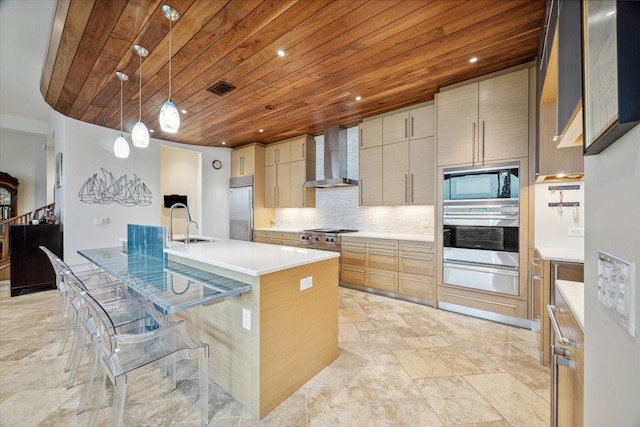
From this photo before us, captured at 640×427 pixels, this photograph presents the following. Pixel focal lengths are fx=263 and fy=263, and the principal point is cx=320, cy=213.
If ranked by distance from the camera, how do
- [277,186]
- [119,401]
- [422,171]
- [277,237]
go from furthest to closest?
[277,186]
[277,237]
[422,171]
[119,401]

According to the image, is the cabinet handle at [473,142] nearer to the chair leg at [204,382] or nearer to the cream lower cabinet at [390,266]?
the cream lower cabinet at [390,266]

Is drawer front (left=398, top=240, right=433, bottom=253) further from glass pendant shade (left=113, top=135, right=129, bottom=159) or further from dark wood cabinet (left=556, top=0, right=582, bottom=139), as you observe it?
glass pendant shade (left=113, top=135, right=129, bottom=159)

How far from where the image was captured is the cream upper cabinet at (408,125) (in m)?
3.49

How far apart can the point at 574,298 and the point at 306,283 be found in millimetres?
1396

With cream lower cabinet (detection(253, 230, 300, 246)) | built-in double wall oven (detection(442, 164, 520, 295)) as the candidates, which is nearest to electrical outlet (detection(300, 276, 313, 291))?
built-in double wall oven (detection(442, 164, 520, 295))

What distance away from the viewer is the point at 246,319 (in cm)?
165

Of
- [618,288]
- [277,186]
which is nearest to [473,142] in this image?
[618,288]

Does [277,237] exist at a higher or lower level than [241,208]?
lower

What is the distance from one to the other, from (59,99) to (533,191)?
19.1 feet

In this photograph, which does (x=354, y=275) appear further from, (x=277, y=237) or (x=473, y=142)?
(x=473, y=142)

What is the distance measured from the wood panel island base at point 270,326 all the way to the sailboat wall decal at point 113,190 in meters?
3.48

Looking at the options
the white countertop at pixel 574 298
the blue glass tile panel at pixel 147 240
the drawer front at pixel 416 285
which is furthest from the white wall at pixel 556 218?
the blue glass tile panel at pixel 147 240

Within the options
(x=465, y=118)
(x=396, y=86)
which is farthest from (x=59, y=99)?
(x=465, y=118)

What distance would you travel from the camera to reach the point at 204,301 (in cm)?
138
